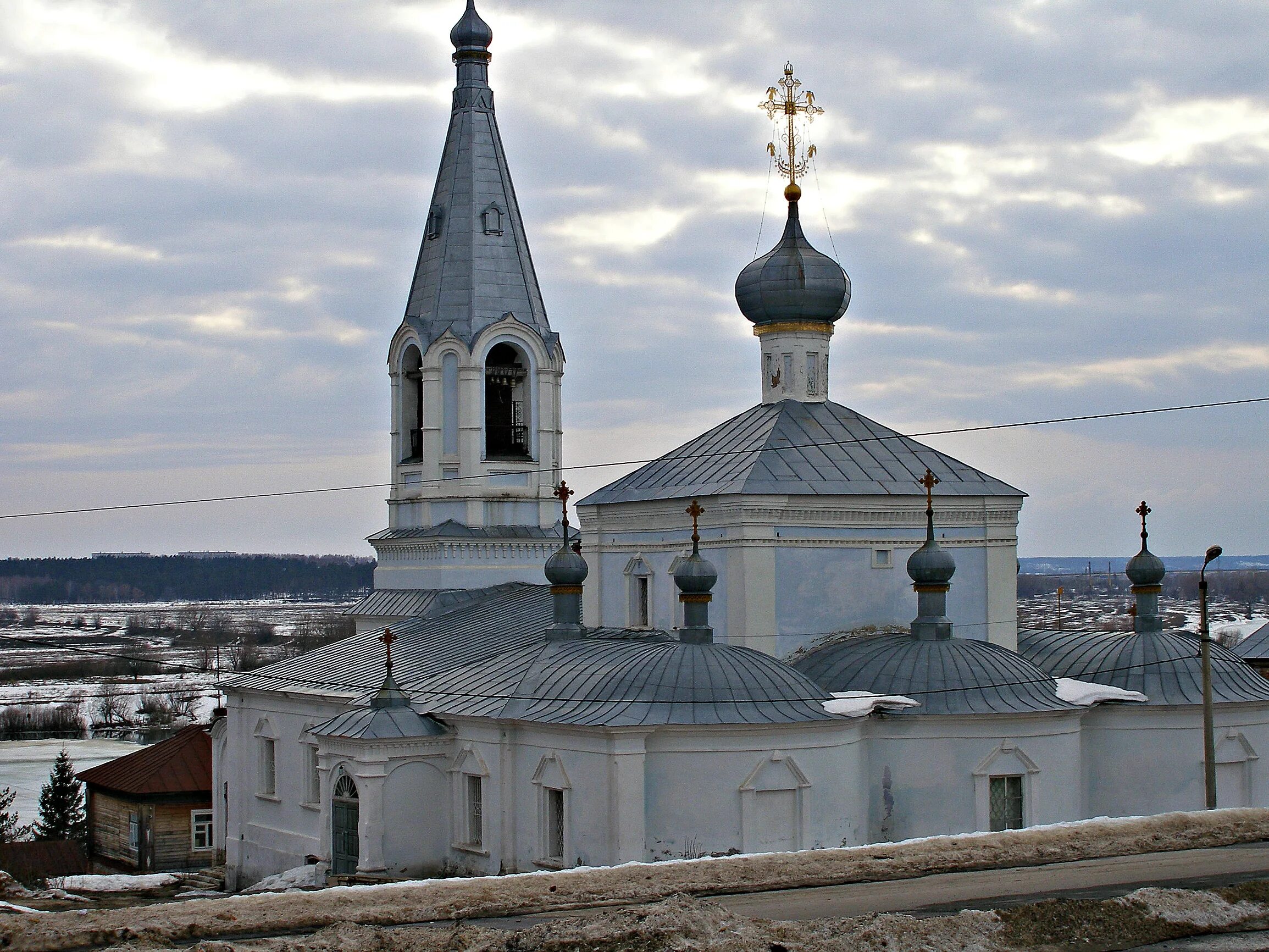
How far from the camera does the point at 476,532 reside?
2327 centimetres

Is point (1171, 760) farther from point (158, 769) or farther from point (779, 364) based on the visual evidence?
→ point (158, 769)

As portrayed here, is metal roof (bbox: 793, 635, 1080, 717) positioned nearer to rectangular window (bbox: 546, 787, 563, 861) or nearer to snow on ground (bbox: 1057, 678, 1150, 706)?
snow on ground (bbox: 1057, 678, 1150, 706)

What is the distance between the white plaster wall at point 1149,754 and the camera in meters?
16.0

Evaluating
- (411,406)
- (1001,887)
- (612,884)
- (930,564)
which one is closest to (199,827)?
(411,406)

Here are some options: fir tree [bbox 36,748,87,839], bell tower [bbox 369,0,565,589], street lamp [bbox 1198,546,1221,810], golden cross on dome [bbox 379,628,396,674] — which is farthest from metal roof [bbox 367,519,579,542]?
street lamp [bbox 1198,546,1221,810]

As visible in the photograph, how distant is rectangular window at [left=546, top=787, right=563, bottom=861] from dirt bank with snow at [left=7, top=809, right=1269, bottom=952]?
4.69 m

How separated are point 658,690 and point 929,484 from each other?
391 cm

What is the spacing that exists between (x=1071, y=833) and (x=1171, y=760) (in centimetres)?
513

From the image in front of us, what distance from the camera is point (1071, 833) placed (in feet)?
37.6

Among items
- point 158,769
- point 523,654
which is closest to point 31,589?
point 158,769

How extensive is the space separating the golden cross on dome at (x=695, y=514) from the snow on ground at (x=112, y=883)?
7918mm

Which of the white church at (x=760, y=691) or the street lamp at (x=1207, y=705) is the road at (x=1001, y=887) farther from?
the white church at (x=760, y=691)

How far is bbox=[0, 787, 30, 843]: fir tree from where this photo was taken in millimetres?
26031

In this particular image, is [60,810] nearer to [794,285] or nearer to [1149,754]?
[794,285]
